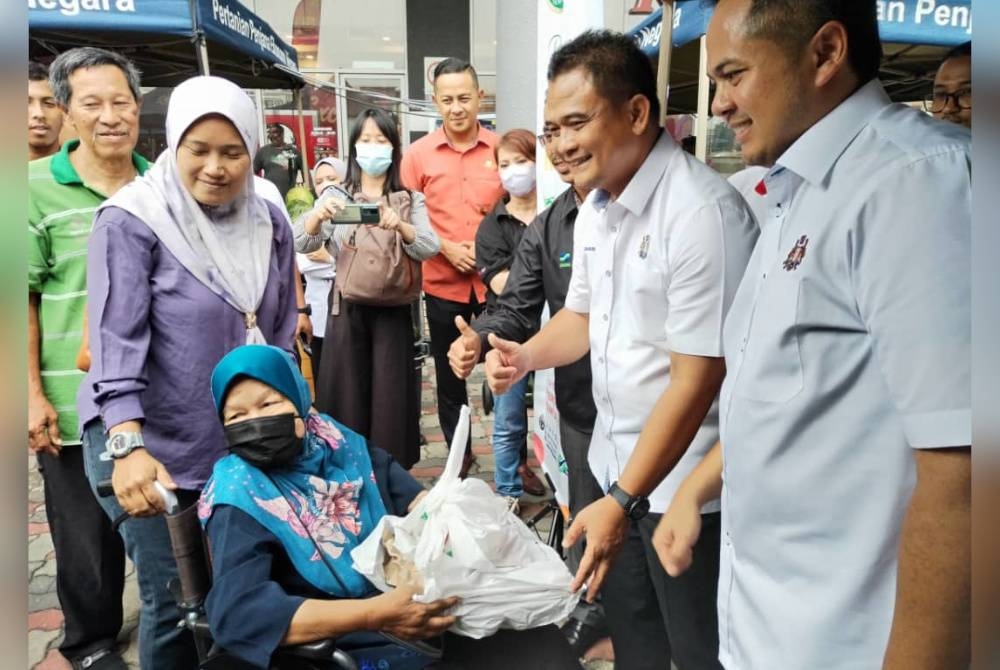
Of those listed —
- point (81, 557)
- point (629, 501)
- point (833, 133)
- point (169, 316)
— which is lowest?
point (81, 557)

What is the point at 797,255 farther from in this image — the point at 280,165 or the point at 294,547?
the point at 280,165

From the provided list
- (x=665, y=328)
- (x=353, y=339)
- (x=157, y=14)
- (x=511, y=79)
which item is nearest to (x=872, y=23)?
(x=665, y=328)

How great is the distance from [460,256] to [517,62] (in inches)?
46.7

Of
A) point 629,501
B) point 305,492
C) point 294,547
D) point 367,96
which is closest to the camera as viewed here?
point 629,501

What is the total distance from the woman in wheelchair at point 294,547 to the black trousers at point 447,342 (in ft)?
5.59

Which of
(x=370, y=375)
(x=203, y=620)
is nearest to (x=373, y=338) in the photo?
(x=370, y=375)

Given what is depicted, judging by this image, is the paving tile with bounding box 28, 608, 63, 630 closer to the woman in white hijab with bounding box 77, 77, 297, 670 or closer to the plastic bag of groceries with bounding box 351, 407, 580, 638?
the woman in white hijab with bounding box 77, 77, 297, 670

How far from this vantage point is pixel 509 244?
10.4ft

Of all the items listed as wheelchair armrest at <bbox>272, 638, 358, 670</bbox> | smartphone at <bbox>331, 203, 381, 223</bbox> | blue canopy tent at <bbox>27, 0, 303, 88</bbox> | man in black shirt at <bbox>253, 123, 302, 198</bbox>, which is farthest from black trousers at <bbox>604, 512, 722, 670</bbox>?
man in black shirt at <bbox>253, 123, 302, 198</bbox>

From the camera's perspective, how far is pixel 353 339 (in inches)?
116

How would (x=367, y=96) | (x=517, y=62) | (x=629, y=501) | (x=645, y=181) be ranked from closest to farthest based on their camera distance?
1. (x=629, y=501)
2. (x=645, y=181)
3. (x=517, y=62)
4. (x=367, y=96)

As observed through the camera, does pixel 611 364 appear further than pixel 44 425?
No

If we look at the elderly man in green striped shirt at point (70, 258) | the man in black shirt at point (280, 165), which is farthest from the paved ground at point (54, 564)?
the man in black shirt at point (280, 165)

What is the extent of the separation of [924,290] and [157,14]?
448 centimetres
